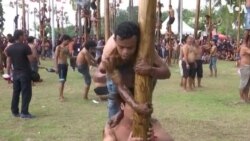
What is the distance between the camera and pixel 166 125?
10156mm

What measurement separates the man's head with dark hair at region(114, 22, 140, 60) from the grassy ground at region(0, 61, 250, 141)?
505cm

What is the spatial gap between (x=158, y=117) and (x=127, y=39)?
291 inches

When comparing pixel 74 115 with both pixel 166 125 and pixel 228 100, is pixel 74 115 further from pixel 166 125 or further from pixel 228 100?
pixel 228 100

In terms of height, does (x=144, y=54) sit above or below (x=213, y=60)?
above

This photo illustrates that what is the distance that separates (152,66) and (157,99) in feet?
35.2

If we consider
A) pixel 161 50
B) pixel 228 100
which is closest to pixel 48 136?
pixel 228 100

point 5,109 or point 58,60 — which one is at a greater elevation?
point 58,60

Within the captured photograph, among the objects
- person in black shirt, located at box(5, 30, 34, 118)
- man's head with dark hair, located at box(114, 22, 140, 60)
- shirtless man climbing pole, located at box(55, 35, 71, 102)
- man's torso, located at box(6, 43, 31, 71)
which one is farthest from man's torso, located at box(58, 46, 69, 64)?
man's head with dark hair, located at box(114, 22, 140, 60)

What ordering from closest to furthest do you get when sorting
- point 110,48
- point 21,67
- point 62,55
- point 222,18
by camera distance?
point 110,48 < point 21,67 < point 62,55 < point 222,18

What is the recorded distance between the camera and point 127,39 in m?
3.95

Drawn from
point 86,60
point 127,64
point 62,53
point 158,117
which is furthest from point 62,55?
point 127,64

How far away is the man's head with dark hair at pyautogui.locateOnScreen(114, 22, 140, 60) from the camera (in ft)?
13.0

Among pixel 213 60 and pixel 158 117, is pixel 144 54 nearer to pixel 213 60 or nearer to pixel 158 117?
pixel 158 117

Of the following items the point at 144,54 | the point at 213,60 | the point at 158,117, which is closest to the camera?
the point at 144,54
